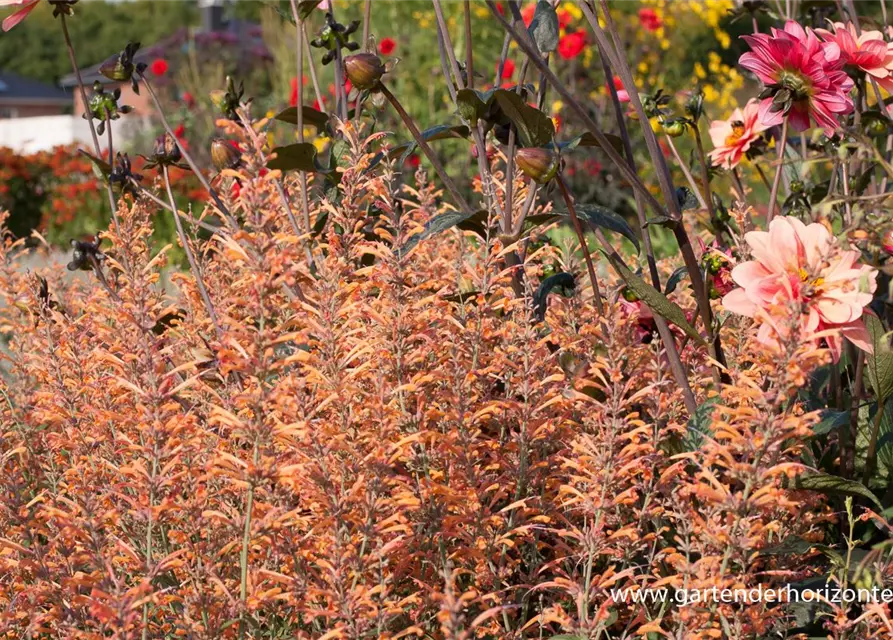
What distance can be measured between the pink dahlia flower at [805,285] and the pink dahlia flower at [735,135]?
0.51 metres

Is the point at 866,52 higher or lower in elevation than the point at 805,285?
higher

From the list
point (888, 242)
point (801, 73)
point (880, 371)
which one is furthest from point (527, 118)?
point (880, 371)

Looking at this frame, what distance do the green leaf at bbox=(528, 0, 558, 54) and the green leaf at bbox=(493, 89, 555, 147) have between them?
0.12m

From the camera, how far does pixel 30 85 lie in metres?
49.1

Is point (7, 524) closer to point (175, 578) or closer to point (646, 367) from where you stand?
point (175, 578)

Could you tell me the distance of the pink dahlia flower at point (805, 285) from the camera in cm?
111

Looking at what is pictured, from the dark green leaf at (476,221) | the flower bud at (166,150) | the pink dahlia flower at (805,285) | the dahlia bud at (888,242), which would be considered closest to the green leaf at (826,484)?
the pink dahlia flower at (805,285)

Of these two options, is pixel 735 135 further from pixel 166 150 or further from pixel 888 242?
pixel 166 150

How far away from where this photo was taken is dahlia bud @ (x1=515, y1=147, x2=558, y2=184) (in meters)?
1.26

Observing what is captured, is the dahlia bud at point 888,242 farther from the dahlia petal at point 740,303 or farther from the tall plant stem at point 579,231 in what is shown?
the tall plant stem at point 579,231

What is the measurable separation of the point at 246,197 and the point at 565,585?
54cm

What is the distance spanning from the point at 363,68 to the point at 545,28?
0.93ft

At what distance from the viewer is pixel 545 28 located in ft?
4.78

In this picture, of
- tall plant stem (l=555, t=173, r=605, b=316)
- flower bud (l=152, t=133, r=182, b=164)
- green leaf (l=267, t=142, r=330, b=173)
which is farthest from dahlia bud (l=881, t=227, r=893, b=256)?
flower bud (l=152, t=133, r=182, b=164)
